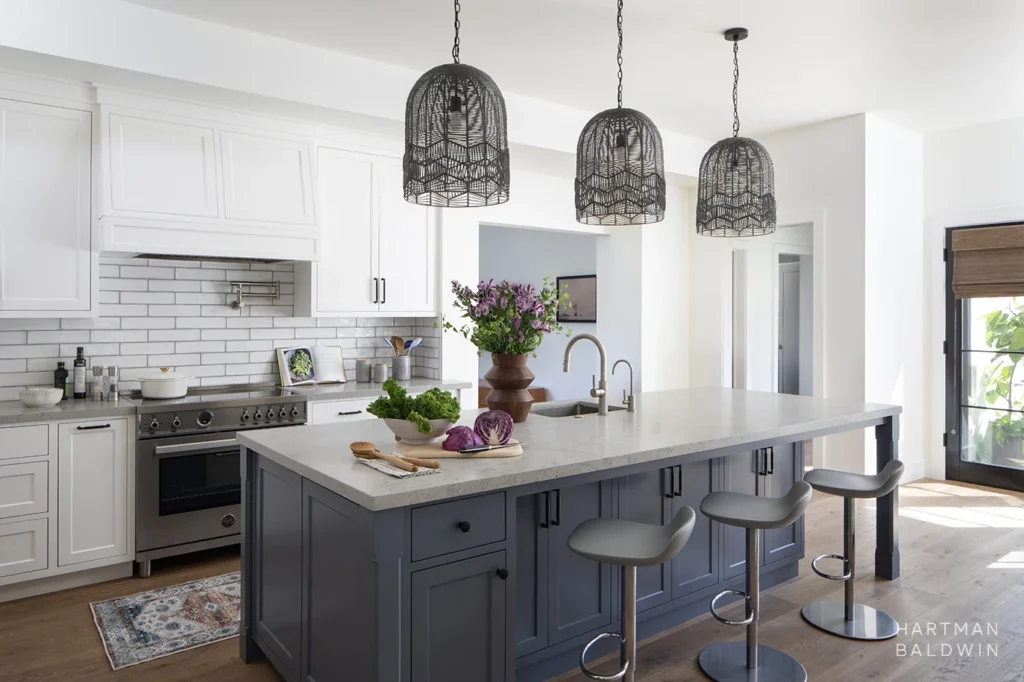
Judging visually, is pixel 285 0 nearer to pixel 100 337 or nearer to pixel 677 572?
pixel 100 337

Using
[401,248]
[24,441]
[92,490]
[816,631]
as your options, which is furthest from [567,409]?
[24,441]

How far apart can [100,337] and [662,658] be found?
3.56 metres

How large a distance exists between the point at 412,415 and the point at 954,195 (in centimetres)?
532

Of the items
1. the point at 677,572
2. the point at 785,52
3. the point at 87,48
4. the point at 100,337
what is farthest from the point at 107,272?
the point at 785,52

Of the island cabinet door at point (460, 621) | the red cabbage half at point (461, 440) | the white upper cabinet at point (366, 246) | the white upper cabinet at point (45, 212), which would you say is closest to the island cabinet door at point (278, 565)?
the red cabbage half at point (461, 440)

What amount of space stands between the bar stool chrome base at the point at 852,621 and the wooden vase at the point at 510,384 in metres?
1.66

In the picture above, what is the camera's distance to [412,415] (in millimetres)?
2422

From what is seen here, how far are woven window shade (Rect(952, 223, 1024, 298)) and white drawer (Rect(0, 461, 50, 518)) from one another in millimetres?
6390

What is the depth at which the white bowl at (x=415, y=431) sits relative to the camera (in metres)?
2.44

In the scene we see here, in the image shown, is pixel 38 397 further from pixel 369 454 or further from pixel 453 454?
pixel 453 454

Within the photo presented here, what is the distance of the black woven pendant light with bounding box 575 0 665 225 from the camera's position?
2871 mm

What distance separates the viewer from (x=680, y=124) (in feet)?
18.3

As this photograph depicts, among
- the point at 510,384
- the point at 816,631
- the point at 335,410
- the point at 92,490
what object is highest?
the point at 510,384

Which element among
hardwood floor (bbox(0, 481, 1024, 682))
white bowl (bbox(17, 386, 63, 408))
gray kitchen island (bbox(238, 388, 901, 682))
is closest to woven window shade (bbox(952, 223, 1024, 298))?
hardwood floor (bbox(0, 481, 1024, 682))
